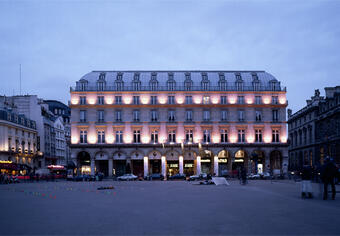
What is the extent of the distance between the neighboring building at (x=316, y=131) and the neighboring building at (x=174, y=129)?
7023mm

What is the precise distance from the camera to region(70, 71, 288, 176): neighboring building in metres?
73.1

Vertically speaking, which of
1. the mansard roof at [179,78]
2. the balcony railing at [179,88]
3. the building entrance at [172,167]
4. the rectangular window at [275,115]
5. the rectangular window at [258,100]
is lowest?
the building entrance at [172,167]

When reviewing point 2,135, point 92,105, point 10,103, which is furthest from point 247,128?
point 10,103

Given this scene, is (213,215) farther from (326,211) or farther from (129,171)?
(129,171)

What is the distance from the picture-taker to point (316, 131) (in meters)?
76.2

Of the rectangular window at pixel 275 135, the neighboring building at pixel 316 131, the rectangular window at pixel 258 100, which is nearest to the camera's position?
the neighboring building at pixel 316 131

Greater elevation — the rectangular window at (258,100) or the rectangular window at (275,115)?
the rectangular window at (258,100)

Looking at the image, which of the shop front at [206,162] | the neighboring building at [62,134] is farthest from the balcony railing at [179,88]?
the neighboring building at [62,134]

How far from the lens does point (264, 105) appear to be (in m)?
74.4

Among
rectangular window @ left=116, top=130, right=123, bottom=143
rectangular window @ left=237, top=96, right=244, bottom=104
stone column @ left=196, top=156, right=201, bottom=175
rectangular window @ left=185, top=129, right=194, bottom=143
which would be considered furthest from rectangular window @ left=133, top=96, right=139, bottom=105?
rectangular window @ left=237, top=96, right=244, bottom=104

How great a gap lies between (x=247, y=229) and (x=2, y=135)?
70833 mm

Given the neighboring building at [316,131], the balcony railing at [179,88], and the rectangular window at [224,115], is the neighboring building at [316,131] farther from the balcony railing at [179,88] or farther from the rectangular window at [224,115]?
the rectangular window at [224,115]

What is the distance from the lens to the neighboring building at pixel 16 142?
7188 cm

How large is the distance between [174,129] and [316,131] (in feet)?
95.4
